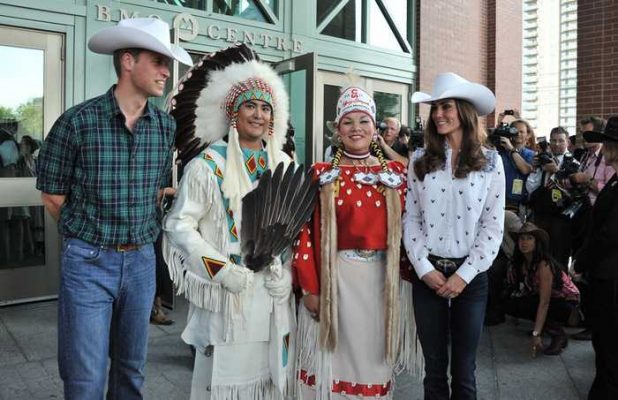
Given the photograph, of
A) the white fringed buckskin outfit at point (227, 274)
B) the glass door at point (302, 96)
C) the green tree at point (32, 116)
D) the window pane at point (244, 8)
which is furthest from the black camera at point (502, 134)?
the green tree at point (32, 116)

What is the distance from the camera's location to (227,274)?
94.6 inches

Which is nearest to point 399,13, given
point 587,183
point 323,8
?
point 323,8

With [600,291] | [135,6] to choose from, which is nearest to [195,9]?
[135,6]

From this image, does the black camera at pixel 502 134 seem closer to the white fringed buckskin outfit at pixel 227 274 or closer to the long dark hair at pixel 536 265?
the long dark hair at pixel 536 265

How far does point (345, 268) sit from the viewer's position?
103 inches

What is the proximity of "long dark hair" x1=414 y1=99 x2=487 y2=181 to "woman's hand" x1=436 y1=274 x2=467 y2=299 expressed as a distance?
1.60ft

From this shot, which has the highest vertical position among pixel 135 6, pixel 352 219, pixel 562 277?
pixel 135 6

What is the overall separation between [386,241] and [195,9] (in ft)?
14.6

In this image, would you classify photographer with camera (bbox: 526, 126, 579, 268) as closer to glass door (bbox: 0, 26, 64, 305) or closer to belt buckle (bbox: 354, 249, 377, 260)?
belt buckle (bbox: 354, 249, 377, 260)

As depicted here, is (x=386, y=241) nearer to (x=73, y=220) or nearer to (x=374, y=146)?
(x=374, y=146)

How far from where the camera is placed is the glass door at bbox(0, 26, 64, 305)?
5.18 meters

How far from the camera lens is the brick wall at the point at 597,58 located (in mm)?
6977

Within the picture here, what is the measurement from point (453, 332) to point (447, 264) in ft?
1.15

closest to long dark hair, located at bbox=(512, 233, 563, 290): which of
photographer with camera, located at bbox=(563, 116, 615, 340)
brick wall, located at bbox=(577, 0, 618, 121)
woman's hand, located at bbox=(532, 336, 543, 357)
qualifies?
photographer with camera, located at bbox=(563, 116, 615, 340)
